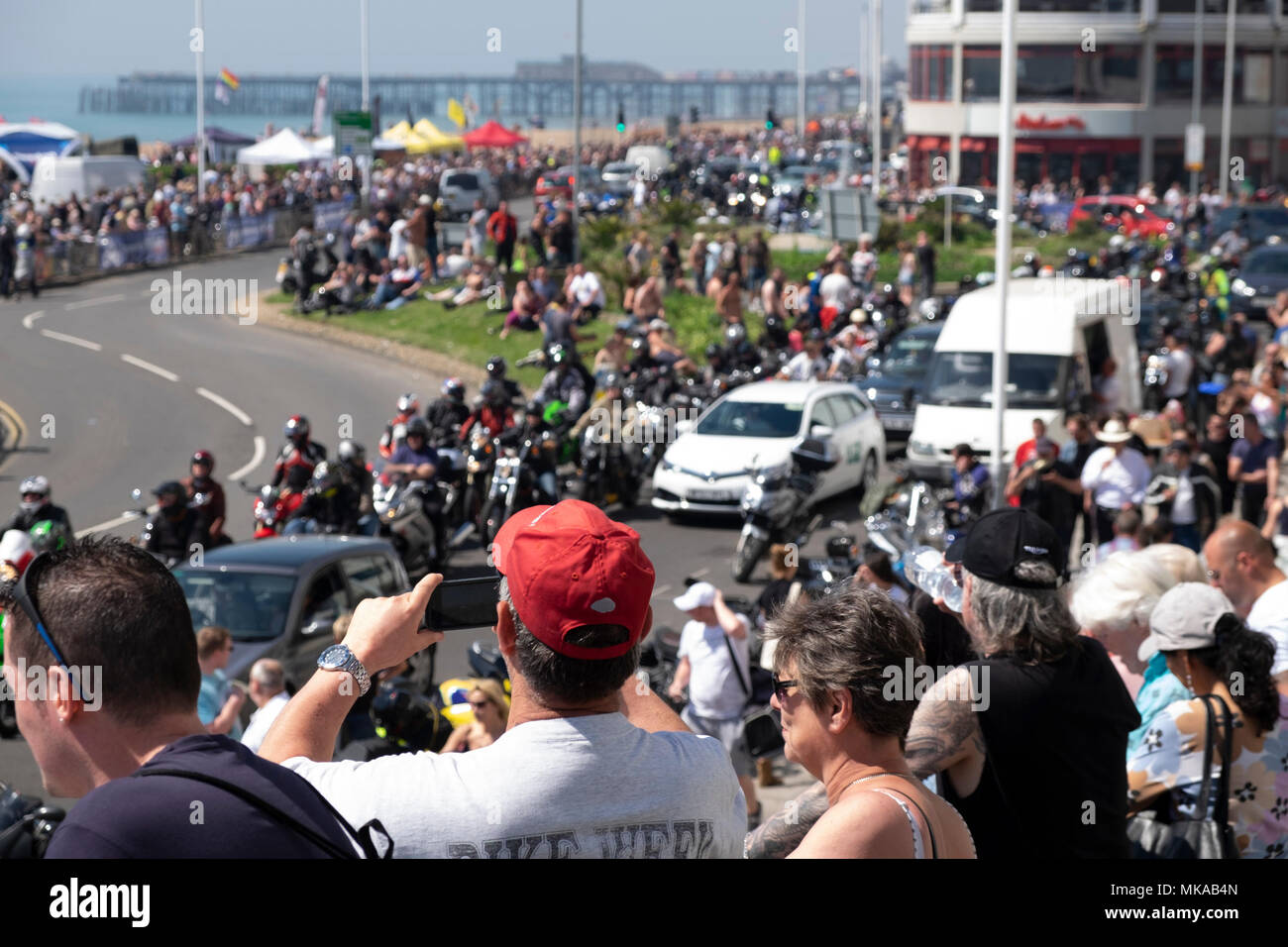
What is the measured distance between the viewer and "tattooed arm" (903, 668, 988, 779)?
11.6 feet

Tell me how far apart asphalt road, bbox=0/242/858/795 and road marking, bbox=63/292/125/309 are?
0.05m

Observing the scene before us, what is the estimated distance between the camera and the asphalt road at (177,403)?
58.2 feet

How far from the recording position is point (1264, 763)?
461 cm

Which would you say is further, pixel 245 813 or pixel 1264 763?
pixel 1264 763

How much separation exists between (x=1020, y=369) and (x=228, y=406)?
43.8 ft

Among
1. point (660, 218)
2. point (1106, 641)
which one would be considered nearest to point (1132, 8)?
point (660, 218)

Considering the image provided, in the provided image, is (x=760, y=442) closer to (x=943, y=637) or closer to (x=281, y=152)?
(x=943, y=637)

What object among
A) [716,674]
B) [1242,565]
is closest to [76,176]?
[716,674]

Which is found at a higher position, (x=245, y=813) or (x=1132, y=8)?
(x=1132, y=8)

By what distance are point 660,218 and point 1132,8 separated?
34652 mm

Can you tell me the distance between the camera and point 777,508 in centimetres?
1545

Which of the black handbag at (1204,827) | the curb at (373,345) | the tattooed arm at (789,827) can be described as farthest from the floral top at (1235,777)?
the curb at (373,345)

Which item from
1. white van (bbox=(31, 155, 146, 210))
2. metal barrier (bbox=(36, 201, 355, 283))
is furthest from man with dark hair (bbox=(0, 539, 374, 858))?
white van (bbox=(31, 155, 146, 210))
